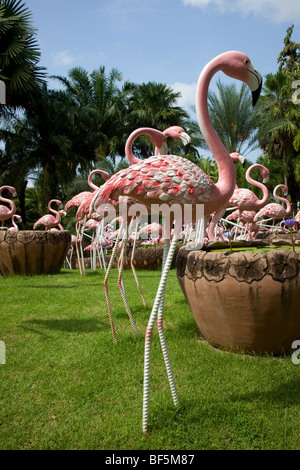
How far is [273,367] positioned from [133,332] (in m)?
1.58

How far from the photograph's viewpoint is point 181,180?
2.35 metres

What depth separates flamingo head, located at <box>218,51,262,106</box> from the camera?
2676 millimetres

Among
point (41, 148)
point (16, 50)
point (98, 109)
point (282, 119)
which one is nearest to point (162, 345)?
point (16, 50)

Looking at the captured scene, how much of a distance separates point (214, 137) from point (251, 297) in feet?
4.42

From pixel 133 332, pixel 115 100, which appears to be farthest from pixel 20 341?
pixel 115 100

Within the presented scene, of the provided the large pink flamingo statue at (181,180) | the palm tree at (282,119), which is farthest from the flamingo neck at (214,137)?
the palm tree at (282,119)

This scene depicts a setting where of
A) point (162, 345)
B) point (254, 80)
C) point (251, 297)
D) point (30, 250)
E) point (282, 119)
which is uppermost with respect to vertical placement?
point (282, 119)

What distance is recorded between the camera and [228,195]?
8.65 feet

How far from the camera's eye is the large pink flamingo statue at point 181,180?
88.1 inches

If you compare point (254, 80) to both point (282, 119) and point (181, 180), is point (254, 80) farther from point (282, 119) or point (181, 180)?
point (282, 119)

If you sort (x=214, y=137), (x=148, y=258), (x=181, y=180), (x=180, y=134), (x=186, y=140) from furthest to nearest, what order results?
(x=148, y=258)
(x=180, y=134)
(x=186, y=140)
(x=214, y=137)
(x=181, y=180)

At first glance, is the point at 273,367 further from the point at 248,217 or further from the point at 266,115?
the point at 266,115

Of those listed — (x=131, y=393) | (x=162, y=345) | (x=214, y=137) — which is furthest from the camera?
(x=214, y=137)
